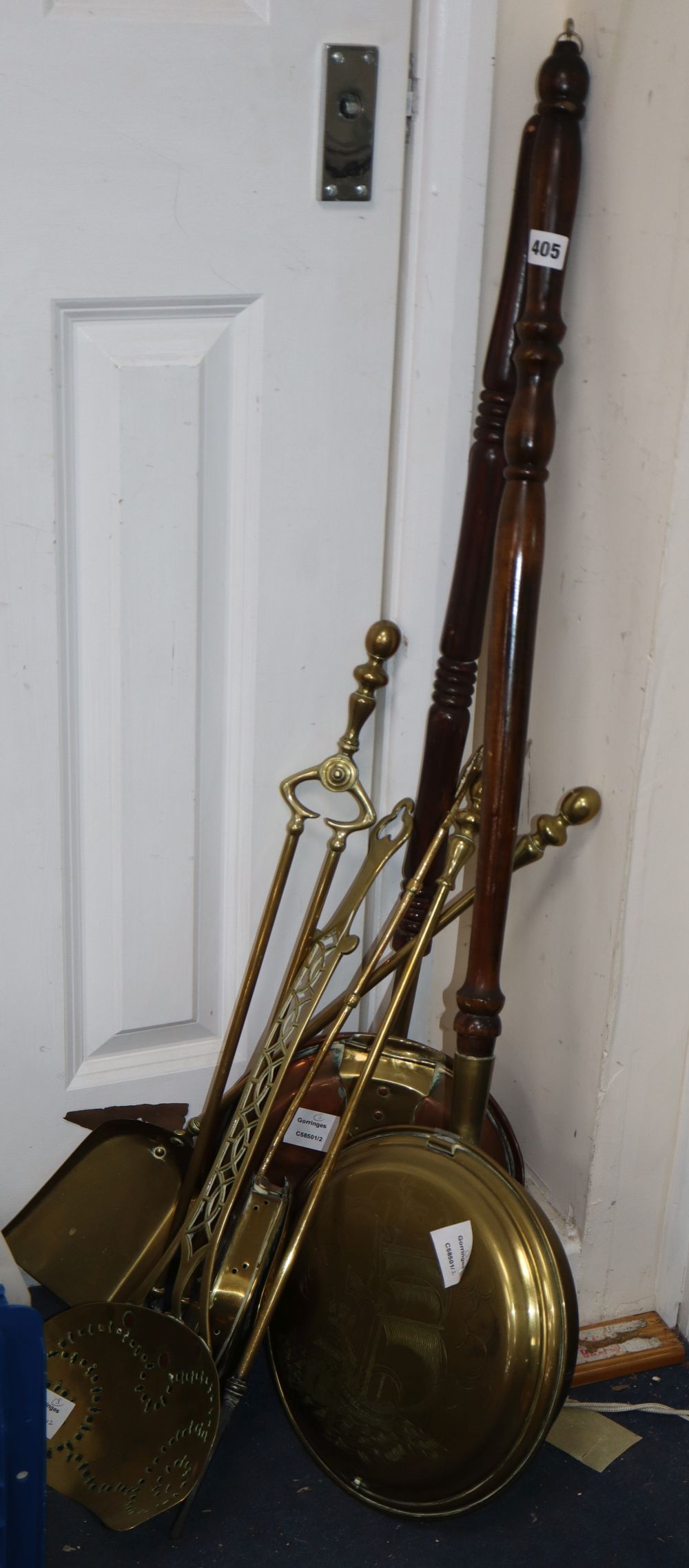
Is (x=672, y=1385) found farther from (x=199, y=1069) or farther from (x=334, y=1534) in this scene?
(x=199, y=1069)

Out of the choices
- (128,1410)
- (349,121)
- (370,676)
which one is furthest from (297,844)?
(349,121)

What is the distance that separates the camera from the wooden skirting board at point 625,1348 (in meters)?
1.24

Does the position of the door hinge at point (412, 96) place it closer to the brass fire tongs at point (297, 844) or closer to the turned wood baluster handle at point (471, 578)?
the turned wood baluster handle at point (471, 578)

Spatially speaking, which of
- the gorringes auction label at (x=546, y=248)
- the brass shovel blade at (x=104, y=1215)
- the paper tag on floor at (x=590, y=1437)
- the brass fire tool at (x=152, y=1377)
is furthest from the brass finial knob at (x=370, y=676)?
the paper tag on floor at (x=590, y=1437)

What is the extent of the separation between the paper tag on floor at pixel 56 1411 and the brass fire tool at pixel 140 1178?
153 millimetres

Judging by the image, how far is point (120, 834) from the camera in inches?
48.8

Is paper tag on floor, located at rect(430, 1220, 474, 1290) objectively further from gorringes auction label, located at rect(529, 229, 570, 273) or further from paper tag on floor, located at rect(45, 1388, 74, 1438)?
gorringes auction label, located at rect(529, 229, 570, 273)

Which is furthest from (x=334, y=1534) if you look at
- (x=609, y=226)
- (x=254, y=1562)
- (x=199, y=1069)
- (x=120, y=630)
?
(x=609, y=226)

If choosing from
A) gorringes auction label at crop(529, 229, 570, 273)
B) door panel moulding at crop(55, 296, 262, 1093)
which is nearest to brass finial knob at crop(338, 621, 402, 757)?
door panel moulding at crop(55, 296, 262, 1093)

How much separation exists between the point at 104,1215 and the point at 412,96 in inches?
42.9

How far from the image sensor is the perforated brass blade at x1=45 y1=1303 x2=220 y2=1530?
1.06 meters

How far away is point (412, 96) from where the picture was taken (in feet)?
3.58

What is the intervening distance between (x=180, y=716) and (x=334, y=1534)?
2.42 ft

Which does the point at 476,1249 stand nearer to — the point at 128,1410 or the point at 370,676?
the point at 128,1410
